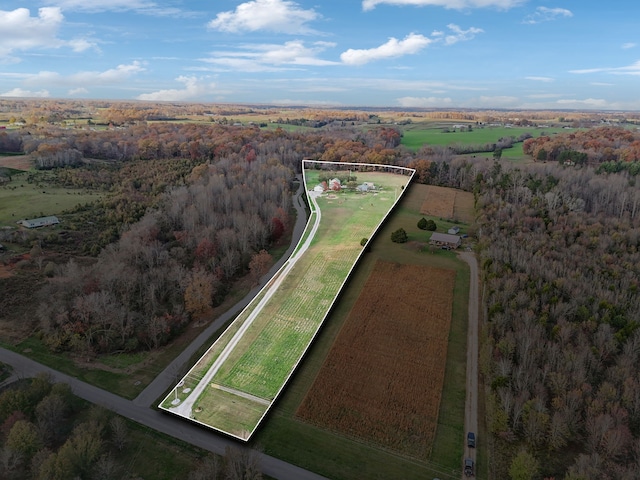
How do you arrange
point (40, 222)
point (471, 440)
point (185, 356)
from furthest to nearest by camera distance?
1. point (40, 222)
2. point (185, 356)
3. point (471, 440)

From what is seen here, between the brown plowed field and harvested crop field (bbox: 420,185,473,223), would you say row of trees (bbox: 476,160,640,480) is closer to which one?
harvested crop field (bbox: 420,185,473,223)

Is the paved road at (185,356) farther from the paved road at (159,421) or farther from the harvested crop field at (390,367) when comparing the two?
the harvested crop field at (390,367)

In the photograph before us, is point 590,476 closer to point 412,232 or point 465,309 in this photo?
point 465,309

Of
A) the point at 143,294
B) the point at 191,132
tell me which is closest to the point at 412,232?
the point at 143,294

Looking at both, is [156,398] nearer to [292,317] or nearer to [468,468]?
[292,317]

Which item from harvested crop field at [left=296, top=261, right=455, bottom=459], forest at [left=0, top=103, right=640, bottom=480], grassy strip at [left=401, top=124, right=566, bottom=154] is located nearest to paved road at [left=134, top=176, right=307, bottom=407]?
forest at [left=0, top=103, right=640, bottom=480]

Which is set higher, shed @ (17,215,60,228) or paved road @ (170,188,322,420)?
shed @ (17,215,60,228)

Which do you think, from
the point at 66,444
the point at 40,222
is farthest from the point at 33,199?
the point at 66,444
